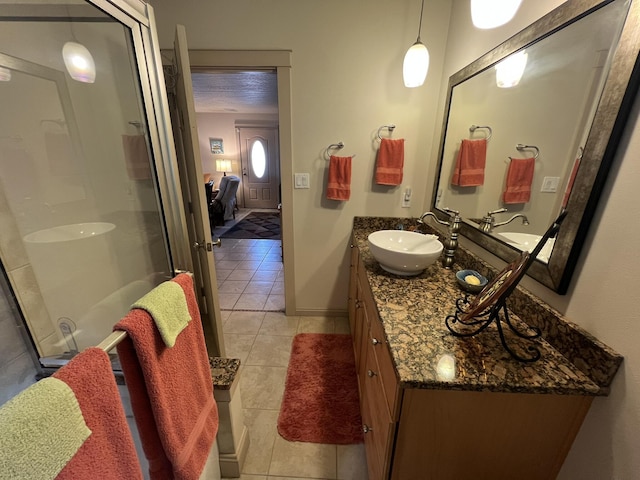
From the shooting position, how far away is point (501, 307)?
33.1 inches

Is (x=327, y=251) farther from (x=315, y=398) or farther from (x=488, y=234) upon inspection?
(x=488, y=234)

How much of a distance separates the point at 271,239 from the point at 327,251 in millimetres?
2628

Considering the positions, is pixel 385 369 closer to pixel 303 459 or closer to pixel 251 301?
pixel 303 459

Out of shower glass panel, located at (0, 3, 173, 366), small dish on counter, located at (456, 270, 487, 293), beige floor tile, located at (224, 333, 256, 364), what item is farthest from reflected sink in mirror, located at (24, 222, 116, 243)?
small dish on counter, located at (456, 270, 487, 293)

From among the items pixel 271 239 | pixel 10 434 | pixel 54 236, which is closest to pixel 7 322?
pixel 54 236

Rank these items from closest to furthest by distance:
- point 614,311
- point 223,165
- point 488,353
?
point 614,311 < point 488,353 < point 223,165

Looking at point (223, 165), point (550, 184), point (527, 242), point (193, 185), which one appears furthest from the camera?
point (223, 165)

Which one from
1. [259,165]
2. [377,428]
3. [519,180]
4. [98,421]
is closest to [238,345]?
[377,428]

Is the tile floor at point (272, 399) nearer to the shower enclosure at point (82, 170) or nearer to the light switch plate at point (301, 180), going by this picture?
the shower enclosure at point (82, 170)

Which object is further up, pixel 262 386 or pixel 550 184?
pixel 550 184

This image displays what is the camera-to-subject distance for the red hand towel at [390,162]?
192cm

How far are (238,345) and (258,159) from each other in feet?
18.6

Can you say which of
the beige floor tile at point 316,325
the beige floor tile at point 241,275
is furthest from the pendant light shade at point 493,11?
the beige floor tile at point 241,275

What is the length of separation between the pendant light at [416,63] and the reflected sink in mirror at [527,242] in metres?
1.08
